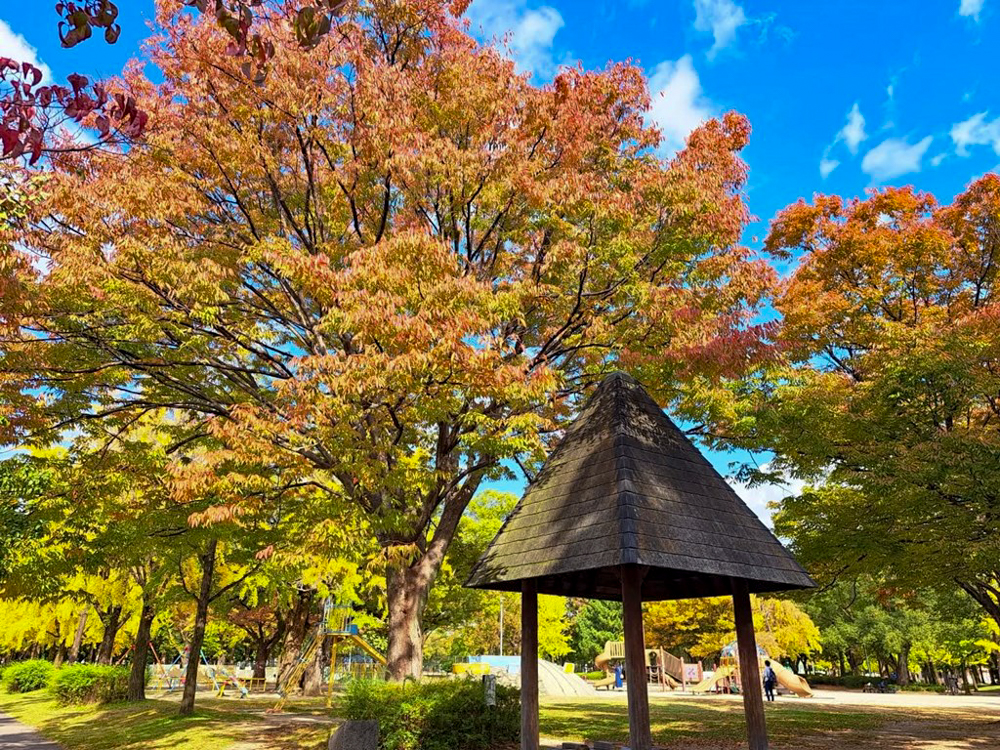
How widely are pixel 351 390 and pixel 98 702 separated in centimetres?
2116

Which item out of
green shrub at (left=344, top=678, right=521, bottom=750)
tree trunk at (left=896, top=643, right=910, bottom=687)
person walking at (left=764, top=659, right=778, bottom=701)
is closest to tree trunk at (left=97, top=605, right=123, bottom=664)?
green shrub at (left=344, top=678, right=521, bottom=750)

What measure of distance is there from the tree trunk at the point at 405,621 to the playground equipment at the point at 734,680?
28026 mm

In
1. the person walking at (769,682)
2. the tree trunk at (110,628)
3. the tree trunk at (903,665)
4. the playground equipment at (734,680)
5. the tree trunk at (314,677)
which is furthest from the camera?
the tree trunk at (903,665)

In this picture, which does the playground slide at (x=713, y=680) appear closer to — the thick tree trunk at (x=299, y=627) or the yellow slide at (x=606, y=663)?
the yellow slide at (x=606, y=663)

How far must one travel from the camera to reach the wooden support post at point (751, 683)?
8.95 m

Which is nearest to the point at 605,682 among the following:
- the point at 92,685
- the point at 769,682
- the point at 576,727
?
the point at 769,682

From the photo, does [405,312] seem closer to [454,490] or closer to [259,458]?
[259,458]

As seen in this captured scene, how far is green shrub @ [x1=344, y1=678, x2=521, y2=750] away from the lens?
1197 centimetres

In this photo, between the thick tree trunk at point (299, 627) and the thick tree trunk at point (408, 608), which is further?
the thick tree trunk at point (299, 627)

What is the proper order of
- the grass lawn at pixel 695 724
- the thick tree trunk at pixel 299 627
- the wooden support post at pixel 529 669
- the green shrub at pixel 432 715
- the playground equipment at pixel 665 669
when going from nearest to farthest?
1. the wooden support post at pixel 529 669
2. the green shrub at pixel 432 715
3. the grass lawn at pixel 695 724
4. the thick tree trunk at pixel 299 627
5. the playground equipment at pixel 665 669

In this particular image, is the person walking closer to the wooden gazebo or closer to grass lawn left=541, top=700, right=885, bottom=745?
grass lawn left=541, top=700, right=885, bottom=745

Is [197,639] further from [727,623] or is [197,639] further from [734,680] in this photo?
[727,623]

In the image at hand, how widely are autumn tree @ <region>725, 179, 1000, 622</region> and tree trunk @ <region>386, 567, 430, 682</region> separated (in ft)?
25.2

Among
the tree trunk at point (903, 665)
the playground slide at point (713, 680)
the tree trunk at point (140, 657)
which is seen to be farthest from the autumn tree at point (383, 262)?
the tree trunk at point (903, 665)
